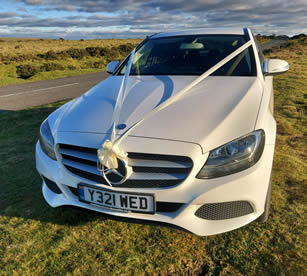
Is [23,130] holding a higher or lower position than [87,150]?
lower

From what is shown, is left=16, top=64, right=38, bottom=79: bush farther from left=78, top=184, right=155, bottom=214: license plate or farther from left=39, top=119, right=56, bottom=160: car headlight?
left=78, top=184, right=155, bottom=214: license plate

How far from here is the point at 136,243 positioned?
7.41ft

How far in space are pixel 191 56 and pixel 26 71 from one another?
15.8 metres

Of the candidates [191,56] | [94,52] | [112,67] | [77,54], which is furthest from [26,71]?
[191,56]

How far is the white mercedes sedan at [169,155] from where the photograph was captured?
1.83 metres

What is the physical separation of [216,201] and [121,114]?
99 cm

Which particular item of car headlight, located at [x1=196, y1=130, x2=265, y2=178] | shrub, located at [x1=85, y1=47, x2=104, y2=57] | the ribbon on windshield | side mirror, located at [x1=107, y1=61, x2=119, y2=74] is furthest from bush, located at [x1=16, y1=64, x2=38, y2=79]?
car headlight, located at [x1=196, y1=130, x2=265, y2=178]

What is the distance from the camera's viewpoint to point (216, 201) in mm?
1841

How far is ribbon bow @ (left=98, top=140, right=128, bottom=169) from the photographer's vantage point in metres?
1.85

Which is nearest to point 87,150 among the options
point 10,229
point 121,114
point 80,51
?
point 121,114

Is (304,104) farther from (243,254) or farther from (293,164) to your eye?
(243,254)

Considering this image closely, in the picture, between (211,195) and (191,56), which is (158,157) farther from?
(191,56)

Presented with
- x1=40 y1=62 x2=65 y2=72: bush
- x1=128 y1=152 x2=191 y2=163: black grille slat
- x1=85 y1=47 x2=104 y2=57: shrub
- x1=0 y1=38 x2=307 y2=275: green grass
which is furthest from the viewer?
x1=85 y1=47 x2=104 y2=57: shrub

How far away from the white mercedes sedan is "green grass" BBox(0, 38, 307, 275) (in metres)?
0.31
